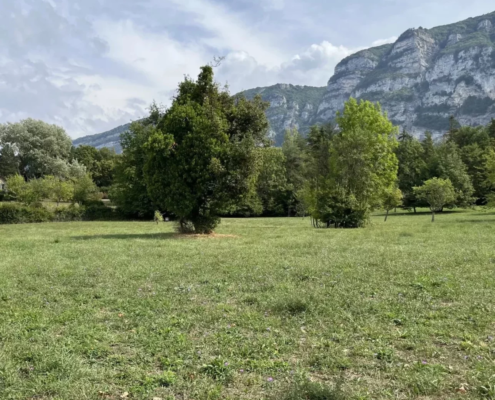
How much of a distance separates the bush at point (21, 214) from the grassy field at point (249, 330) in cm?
3884

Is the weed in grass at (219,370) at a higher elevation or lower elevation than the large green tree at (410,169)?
lower

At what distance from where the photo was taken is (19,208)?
4509 cm

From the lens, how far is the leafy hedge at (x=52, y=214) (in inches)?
1761

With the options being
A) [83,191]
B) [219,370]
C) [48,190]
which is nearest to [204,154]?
[219,370]

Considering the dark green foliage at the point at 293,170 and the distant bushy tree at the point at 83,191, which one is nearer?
the distant bushy tree at the point at 83,191

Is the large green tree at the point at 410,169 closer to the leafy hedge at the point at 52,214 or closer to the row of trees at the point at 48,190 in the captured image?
the leafy hedge at the point at 52,214

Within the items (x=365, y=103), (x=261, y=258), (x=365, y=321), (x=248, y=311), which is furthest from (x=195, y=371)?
(x=365, y=103)

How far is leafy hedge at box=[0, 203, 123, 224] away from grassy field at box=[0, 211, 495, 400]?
38.9m

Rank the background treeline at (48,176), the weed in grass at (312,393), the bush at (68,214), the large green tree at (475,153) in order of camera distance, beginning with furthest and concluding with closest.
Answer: the large green tree at (475,153) → the bush at (68,214) → the background treeline at (48,176) → the weed in grass at (312,393)

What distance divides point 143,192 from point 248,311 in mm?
46728

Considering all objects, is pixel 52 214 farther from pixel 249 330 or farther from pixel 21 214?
pixel 249 330

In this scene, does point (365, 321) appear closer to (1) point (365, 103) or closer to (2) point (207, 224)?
(2) point (207, 224)

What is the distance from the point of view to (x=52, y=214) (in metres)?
47.5

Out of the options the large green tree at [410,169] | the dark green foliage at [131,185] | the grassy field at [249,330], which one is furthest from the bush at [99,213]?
the large green tree at [410,169]
